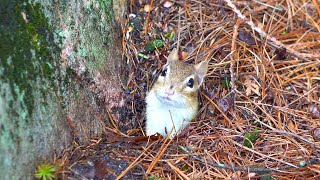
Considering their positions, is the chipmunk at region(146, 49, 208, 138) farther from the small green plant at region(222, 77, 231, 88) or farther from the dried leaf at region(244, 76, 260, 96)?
the dried leaf at region(244, 76, 260, 96)

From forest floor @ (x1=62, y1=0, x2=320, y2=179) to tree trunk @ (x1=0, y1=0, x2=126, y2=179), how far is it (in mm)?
222

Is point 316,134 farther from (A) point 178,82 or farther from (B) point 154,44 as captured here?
(B) point 154,44

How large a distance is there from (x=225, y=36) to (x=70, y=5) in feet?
5.47

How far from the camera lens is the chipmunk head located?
403 cm

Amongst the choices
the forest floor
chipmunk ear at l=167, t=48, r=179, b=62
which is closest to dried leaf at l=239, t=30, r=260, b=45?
the forest floor

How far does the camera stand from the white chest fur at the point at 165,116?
4.18 m

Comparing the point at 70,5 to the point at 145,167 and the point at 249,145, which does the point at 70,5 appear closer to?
the point at 145,167

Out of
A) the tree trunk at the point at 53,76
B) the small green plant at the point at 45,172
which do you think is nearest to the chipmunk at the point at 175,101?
the tree trunk at the point at 53,76

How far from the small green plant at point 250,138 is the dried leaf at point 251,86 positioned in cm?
48

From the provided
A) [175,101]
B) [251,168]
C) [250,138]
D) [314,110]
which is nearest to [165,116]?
[175,101]

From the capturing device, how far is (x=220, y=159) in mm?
3727

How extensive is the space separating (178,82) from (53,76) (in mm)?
1201

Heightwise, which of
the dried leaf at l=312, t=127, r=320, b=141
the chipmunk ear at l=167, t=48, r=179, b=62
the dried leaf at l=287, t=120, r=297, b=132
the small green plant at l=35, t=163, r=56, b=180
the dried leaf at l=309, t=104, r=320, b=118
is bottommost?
the dried leaf at l=312, t=127, r=320, b=141

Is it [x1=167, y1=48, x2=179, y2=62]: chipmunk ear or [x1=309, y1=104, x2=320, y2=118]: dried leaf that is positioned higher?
[x1=167, y1=48, x2=179, y2=62]: chipmunk ear
